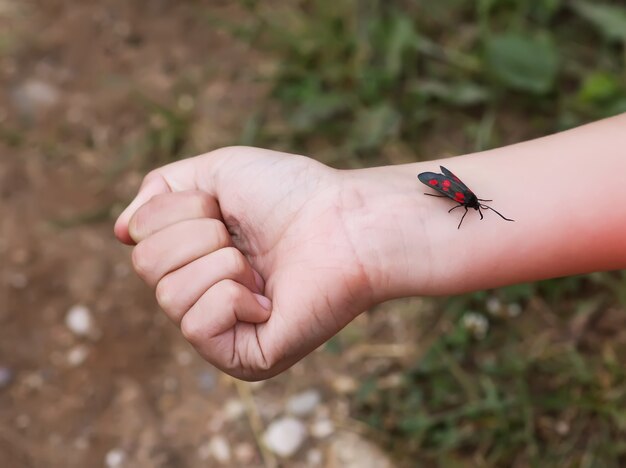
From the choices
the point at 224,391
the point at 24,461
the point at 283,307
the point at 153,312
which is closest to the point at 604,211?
the point at 283,307

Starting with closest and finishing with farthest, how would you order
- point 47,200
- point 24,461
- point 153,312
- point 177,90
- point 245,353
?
point 245,353, point 24,461, point 153,312, point 47,200, point 177,90

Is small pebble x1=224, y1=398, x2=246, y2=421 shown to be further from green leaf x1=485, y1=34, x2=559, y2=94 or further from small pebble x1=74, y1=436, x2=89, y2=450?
green leaf x1=485, y1=34, x2=559, y2=94

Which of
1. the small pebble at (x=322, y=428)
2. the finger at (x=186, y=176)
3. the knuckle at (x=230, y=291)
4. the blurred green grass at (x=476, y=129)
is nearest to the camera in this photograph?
the knuckle at (x=230, y=291)

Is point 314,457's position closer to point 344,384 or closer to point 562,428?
point 344,384

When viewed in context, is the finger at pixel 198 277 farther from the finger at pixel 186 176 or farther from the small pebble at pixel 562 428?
the small pebble at pixel 562 428

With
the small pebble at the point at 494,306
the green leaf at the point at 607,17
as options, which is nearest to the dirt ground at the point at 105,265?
the small pebble at the point at 494,306

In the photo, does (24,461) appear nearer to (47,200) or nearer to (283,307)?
(47,200)

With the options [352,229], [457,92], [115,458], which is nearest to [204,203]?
[352,229]
